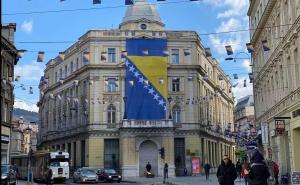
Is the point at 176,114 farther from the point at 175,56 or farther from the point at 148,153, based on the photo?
the point at 175,56

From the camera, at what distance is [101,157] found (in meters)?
60.6

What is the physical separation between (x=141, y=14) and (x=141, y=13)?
9.9 inches

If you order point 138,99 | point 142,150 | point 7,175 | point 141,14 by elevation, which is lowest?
point 7,175

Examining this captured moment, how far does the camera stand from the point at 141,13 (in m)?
65.6

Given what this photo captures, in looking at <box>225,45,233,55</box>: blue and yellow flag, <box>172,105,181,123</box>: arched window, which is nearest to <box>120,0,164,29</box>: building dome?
<box>172,105,181,123</box>: arched window

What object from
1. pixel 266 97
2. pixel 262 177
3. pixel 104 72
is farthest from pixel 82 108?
pixel 262 177

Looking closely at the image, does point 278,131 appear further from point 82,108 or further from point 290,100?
point 82,108

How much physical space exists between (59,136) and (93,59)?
16651 millimetres

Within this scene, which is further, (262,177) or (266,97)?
(266,97)

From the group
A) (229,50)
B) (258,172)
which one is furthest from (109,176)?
(258,172)

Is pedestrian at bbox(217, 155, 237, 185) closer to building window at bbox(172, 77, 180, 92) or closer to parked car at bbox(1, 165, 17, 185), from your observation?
parked car at bbox(1, 165, 17, 185)

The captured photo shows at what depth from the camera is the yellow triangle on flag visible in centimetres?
5766

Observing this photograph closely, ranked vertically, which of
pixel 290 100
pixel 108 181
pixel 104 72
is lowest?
pixel 108 181

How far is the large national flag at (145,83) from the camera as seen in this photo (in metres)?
57.6
